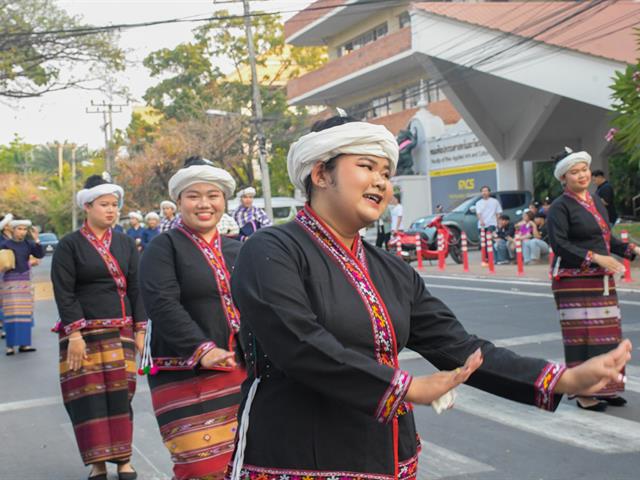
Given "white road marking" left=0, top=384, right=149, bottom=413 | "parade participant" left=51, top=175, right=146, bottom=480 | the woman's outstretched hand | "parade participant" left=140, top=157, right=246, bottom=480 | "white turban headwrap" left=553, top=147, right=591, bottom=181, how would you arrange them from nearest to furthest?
the woman's outstretched hand, "parade participant" left=140, top=157, right=246, bottom=480, "parade participant" left=51, top=175, right=146, bottom=480, "white turban headwrap" left=553, top=147, right=591, bottom=181, "white road marking" left=0, top=384, right=149, bottom=413

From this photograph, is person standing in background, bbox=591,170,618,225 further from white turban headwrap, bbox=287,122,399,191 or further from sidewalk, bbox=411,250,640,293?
white turban headwrap, bbox=287,122,399,191

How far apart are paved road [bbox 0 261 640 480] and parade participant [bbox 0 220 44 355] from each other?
270cm

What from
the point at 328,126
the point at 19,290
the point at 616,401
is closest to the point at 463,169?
the point at 19,290

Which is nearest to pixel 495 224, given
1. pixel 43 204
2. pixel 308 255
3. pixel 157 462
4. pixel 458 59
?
pixel 458 59

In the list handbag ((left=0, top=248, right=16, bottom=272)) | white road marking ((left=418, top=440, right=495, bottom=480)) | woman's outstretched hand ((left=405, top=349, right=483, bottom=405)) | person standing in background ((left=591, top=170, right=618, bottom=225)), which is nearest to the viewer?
woman's outstretched hand ((left=405, top=349, right=483, bottom=405))

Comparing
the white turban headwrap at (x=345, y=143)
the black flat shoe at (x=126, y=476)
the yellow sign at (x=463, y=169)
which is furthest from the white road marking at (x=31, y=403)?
the yellow sign at (x=463, y=169)

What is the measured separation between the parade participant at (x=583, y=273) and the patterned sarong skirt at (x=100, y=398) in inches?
135

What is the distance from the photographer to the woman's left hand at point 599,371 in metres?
2.35

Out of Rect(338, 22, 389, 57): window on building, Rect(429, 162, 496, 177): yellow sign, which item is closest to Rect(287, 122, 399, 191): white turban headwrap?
Rect(429, 162, 496, 177): yellow sign

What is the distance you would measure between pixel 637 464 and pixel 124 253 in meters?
3.53

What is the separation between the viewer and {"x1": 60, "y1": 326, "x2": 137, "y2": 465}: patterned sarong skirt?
5.82 m

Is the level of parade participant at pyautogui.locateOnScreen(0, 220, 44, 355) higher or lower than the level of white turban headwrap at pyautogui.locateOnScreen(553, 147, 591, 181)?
lower

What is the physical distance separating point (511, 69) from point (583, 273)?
18218 mm

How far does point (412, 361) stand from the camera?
9.47 metres
